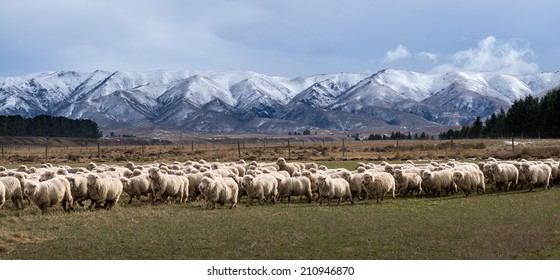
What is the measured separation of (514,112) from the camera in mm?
108750

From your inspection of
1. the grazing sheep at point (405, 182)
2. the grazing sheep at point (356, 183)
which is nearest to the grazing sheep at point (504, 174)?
the grazing sheep at point (405, 182)

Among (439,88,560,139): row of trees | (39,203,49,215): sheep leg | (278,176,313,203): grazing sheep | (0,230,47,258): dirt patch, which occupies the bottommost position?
(0,230,47,258): dirt patch

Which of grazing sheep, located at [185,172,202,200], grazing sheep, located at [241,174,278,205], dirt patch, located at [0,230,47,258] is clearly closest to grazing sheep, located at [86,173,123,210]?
grazing sheep, located at [185,172,202,200]

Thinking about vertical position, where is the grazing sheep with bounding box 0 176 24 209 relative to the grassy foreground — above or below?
above

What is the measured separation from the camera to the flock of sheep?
949 inches

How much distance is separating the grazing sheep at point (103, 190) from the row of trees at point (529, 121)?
81120mm

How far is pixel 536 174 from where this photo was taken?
30609mm

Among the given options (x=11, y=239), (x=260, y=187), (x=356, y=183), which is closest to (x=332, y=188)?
(x=356, y=183)

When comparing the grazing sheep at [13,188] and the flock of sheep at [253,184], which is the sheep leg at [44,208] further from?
the grazing sheep at [13,188]

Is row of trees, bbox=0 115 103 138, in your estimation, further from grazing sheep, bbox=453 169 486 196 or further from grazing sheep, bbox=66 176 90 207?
grazing sheep, bbox=453 169 486 196

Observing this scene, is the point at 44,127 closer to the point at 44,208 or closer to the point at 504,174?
the point at 44,208

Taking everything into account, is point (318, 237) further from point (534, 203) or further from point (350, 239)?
point (534, 203)

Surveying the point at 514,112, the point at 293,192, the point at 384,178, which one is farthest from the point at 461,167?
the point at 514,112

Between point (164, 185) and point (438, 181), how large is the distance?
509 inches
